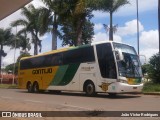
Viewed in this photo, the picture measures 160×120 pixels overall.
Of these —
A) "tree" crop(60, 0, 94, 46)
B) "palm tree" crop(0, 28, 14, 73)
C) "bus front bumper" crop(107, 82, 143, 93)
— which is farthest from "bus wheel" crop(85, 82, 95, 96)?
"palm tree" crop(0, 28, 14, 73)

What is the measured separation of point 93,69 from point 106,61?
50.4 inches

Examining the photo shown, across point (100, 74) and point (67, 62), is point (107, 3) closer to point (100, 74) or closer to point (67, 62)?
point (67, 62)

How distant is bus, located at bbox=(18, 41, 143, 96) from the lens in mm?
18109

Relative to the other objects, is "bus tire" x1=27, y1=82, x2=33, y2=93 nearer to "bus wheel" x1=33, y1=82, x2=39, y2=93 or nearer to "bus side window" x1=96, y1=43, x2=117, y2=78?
"bus wheel" x1=33, y1=82, x2=39, y2=93

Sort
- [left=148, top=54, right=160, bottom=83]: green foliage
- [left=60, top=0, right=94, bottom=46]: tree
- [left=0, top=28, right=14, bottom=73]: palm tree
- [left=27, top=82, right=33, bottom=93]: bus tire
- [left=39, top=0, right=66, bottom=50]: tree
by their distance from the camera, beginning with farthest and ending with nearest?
[left=0, top=28, right=14, bottom=73]: palm tree → [left=39, top=0, right=66, bottom=50]: tree → [left=60, top=0, right=94, bottom=46]: tree → [left=27, top=82, right=33, bottom=93]: bus tire → [left=148, top=54, right=160, bottom=83]: green foliage

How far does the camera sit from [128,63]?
1853 centimetres

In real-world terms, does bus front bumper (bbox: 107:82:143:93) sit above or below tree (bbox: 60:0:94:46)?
below

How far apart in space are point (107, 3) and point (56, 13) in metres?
Result: 6.01

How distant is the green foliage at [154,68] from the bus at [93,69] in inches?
238

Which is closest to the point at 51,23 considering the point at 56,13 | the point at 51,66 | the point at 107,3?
the point at 56,13

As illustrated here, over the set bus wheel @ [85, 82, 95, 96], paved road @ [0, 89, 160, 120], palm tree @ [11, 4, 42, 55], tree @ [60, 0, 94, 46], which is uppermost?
palm tree @ [11, 4, 42, 55]

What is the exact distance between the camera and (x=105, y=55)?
18719mm

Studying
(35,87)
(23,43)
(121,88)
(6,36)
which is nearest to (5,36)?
(6,36)

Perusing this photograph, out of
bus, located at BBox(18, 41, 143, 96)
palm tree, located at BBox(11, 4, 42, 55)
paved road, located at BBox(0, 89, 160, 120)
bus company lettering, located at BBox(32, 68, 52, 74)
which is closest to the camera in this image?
paved road, located at BBox(0, 89, 160, 120)
